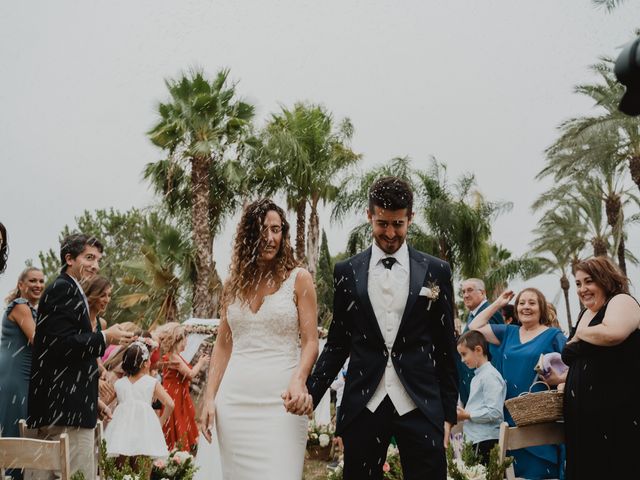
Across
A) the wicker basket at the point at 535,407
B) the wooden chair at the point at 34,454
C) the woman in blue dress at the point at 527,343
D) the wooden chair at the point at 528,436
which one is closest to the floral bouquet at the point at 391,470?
the woman in blue dress at the point at 527,343

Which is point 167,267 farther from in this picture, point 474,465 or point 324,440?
point 474,465

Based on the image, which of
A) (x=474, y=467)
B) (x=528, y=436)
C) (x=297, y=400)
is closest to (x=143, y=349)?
(x=474, y=467)

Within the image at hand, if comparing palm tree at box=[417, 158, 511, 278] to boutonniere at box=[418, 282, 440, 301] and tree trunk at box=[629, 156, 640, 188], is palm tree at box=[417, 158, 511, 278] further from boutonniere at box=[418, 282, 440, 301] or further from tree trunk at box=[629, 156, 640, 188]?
boutonniere at box=[418, 282, 440, 301]

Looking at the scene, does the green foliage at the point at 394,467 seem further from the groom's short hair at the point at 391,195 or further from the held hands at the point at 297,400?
the groom's short hair at the point at 391,195

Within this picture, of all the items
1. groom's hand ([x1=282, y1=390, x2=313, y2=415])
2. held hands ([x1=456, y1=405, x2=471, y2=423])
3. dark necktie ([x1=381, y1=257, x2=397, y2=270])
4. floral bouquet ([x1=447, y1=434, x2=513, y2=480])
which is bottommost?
floral bouquet ([x1=447, y1=434, x2=513, y2=480])

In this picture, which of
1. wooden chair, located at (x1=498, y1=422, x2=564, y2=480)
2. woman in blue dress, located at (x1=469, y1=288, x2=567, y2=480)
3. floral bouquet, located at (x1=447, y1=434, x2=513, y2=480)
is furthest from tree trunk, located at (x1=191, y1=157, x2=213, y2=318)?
wooden chair, located at (x1=498, y1=422, x2=564, y2=480)

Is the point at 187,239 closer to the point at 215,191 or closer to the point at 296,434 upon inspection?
the point at 215,191

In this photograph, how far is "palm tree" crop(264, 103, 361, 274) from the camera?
937 inches

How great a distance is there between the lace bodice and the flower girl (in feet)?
9.15

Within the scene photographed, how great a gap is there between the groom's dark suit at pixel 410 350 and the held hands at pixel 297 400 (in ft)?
0.21

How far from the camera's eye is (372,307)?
3.44 metres

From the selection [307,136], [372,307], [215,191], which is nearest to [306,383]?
[372,307]

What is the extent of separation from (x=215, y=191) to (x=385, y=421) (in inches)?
769

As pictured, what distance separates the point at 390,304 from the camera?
3441 mm
